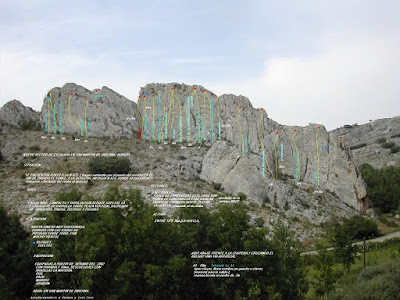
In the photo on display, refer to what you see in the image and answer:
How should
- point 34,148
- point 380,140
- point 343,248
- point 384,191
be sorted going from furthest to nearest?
point 380,140 → point 384,191 → point 34,148 → point 343,248

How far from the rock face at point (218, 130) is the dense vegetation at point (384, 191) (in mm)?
12374

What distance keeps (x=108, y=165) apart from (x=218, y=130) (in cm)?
1514

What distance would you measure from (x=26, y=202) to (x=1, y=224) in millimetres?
9052

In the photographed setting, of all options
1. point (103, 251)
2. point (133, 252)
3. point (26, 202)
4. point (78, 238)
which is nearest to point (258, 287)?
point (133, 252)

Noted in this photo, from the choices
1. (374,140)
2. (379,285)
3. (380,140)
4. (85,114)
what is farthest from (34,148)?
(374,140)

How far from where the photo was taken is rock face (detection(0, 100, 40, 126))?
47.9m

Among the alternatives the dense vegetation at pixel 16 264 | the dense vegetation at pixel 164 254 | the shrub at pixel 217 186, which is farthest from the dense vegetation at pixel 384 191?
the dense vegetation at pixel 16 264

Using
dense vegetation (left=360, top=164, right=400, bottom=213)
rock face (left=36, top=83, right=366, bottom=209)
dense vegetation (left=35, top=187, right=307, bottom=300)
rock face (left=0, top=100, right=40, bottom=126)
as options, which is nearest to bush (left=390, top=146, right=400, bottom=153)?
dense vegetation (left=360, top=164, right=400, bottom=213)

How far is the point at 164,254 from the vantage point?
64.3ft

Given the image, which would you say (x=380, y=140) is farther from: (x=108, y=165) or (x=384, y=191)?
(x=108, y=165)

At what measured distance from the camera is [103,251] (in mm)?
18375

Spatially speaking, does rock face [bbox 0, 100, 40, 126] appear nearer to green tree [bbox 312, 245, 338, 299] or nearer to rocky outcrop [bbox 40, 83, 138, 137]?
rocky outcrop [bbox 40, 83, 138, 137]

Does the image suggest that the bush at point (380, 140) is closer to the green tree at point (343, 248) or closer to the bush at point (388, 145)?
the bush at point (388, 145)

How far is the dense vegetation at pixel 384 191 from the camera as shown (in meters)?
52.0
